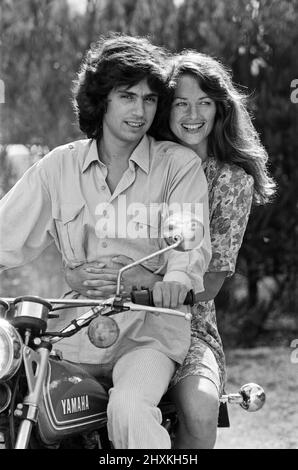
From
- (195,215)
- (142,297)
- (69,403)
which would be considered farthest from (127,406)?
(195,215)

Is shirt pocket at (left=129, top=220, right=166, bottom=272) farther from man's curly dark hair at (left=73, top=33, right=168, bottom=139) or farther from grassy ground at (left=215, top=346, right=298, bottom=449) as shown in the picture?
grassy ground at (left=215, top=346, right=298, bottom=449)

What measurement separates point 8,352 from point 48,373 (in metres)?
0.25

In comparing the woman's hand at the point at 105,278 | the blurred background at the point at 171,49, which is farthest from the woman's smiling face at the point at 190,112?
the blurred background at the point at 171,49

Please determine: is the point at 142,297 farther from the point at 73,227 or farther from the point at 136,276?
the point at 73,227

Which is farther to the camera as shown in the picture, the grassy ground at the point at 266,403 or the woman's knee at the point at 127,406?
the grassy ground at the point at 266,403

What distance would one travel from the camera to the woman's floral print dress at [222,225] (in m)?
4.07

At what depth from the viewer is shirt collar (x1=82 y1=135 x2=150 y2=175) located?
12.5 ft

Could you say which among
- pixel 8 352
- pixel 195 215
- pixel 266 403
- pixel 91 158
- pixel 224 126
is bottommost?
pixel 266 403

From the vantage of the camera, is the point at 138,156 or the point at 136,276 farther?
the point at 138,156

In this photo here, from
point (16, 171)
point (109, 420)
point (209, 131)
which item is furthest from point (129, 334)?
point (16, 171)

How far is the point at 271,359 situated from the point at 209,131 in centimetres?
430

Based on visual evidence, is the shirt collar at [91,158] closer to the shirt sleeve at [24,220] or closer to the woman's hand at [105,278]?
the shirt sleeve at [24,220]

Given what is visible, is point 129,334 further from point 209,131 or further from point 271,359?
point 271,359

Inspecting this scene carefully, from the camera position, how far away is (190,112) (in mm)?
4266
